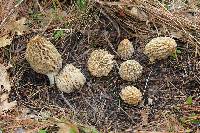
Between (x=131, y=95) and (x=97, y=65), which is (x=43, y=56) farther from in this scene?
(x=131, y=95)

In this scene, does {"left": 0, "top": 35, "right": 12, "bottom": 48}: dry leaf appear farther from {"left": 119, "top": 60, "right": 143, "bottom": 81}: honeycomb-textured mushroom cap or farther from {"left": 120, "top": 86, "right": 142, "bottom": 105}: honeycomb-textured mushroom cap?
{"left": 120, "top": 86, "right": 142, "bottom": 105}: honeycomb-textured mushroom cap

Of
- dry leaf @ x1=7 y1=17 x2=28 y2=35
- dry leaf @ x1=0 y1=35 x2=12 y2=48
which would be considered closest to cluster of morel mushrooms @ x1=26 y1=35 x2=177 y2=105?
dry leaf @ x1=0 y1=35 x2=12 y2=48

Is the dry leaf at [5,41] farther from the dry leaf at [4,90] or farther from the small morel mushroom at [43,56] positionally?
the small morel mushroom at [43,56]

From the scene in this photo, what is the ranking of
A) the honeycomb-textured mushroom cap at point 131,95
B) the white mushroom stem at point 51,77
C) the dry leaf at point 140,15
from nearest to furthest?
the honeycomb-textured mushroom cap at point 131,95 < the white mushroom stem at point 51,77 < the dry leaf at point 140,15

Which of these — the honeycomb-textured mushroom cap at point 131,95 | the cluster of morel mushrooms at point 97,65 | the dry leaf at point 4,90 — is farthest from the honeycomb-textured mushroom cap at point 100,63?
the dry leaf at point 4,90

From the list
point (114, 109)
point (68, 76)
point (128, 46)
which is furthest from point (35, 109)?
point (128, 46)

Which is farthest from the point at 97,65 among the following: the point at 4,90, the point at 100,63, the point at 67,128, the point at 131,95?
the point at 4,90
